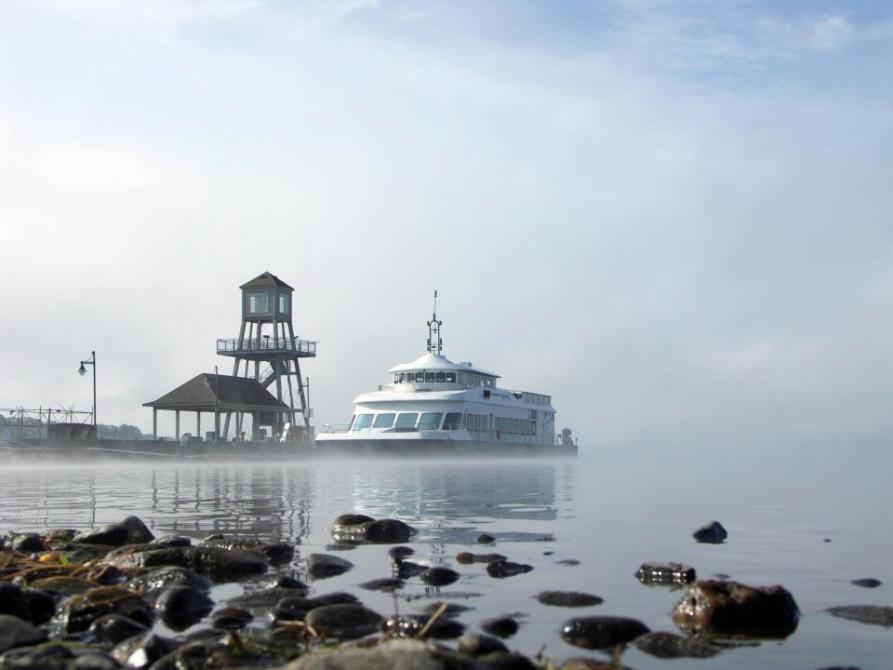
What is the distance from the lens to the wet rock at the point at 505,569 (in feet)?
31.4

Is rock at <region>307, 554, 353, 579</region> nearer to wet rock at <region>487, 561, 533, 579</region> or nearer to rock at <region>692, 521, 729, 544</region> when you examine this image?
wet rock at <region>487, 561, 533, 579</region>

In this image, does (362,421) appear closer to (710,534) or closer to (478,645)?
(710,534)

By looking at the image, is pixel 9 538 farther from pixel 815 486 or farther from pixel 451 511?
pixel 815 486

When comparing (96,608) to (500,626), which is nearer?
(500,626)

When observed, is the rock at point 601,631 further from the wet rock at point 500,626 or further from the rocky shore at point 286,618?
the wet rock at point 500,626

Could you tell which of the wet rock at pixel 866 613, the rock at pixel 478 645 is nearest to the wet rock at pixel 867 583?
the wet rock at pixel 866 613

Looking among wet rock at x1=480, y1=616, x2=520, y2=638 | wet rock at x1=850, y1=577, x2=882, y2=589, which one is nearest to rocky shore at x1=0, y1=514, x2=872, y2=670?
wet rock at x1=480, y1=616, x2=520, y2=638

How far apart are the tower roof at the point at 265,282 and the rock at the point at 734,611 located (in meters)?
53.1

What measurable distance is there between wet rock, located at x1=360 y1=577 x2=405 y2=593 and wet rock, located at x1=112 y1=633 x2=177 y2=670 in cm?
277

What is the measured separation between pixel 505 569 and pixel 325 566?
1852 millimetres

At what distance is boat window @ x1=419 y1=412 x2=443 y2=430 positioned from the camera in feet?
177

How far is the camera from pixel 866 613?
7773mm

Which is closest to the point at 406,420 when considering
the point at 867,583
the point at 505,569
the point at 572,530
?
the point at 572,530

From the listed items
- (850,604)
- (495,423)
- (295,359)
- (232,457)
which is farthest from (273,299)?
(850,604)
